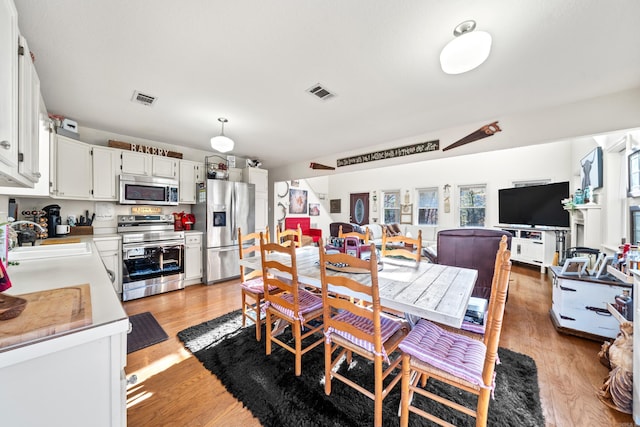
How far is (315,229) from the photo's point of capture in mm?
8320

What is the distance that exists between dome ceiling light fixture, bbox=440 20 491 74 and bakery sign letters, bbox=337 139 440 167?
2.05m

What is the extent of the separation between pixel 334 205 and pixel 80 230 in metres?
6.90

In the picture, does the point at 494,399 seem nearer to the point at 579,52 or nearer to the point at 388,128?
the point at 579,52

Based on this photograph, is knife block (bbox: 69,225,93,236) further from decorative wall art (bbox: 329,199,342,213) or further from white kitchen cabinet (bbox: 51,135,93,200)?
decorative wall art (bbox: 329,199,342,213)

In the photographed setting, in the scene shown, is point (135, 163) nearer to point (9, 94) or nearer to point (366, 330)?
point (9, 94)

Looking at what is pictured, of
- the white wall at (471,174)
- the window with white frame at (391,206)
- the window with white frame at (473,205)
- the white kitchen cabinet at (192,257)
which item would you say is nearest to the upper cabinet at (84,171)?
the white kitchen cabinet at (192,257)

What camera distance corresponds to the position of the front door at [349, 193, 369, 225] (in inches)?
321

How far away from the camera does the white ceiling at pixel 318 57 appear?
141 centimetres

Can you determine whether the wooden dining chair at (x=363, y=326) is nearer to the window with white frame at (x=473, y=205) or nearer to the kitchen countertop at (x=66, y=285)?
the kitchen countertop at (x=66, y=285)

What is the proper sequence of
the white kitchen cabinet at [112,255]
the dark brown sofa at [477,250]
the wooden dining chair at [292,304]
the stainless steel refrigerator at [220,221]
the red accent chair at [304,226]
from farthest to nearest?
the red accent chair at [304,226] → the stainless steel refrigerator at [220,221] → the white kitchen cabinet at [112,255] → the dark brown sofa at [477,250] → the wooden dining chair at [292,304]

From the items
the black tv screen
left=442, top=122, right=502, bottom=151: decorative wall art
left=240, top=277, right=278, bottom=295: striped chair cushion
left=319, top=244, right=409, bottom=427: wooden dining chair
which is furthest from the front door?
left=319, top=244, right=409, bottom=427: wooden dining chair

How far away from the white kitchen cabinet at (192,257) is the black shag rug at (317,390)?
1.90 m

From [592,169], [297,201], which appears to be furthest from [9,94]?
[297,201]

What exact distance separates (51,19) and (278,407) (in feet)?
9.28
